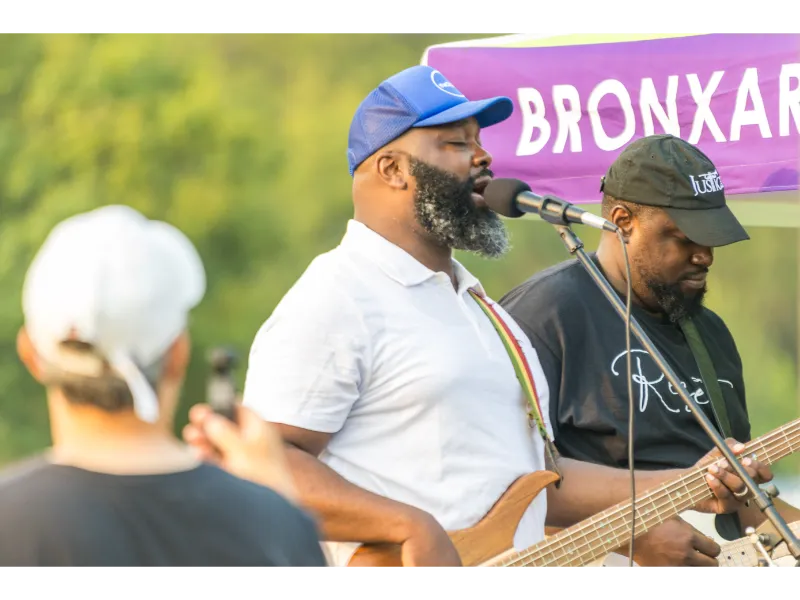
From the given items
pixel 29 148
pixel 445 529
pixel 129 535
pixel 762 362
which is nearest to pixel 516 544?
pixel 445 529

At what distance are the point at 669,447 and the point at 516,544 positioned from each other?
847mm

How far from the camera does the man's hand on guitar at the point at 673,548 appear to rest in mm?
4590

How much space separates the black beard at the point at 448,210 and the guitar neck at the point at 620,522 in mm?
857

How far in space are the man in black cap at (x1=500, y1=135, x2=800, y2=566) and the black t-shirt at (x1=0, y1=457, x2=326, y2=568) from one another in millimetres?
2329

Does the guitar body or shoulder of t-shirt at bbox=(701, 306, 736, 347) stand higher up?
shoulder of t-shirt at bbox=(701, 306, 736, 347)

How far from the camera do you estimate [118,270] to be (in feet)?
7.74

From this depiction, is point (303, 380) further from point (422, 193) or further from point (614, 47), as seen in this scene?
point (614, 47)

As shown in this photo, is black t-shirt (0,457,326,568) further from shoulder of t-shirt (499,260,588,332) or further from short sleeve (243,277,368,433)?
shoulder of t-shirt (499,260,588,332)

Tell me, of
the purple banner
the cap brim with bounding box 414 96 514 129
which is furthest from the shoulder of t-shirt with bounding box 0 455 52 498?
the purple banner

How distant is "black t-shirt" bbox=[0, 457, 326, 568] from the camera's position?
2332 millimetres

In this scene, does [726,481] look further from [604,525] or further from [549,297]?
[549,297]

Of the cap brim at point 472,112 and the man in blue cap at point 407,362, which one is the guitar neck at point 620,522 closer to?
the man in blue cap at point 407,362

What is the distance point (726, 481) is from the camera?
4.43m

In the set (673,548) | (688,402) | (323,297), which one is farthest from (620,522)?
(323,297)
